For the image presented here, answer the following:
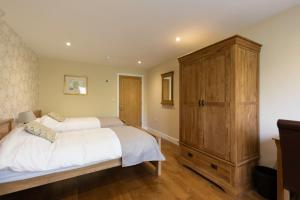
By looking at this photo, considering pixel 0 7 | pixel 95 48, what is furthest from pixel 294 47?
pixel 0 7

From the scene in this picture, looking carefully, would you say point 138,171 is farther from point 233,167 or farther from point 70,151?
point 233,167

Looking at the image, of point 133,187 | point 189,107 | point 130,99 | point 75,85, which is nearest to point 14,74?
point 75,85

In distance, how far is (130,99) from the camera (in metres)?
5.39

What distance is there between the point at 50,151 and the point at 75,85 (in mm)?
3261

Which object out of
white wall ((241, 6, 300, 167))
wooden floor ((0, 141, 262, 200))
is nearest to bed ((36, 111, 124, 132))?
wooden floor ((0, 141, 262, 200))

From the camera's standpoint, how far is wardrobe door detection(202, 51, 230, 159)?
2.01 m

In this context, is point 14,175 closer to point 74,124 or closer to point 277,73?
point 74,124

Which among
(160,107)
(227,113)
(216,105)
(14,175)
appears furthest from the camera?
(160,107)

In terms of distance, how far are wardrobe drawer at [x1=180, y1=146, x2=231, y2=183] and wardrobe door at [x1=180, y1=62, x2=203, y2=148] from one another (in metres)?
0.15

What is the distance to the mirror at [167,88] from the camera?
4145 mm

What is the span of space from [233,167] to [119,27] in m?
2.66

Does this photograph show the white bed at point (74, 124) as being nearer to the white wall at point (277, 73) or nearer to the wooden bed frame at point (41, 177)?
the wooden bed frame at point (41, 177)

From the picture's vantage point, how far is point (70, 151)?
170cm

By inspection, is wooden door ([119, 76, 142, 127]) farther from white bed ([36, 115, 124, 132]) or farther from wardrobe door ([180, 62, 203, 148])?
wardrobe door ([180, 62, 203, 148])
